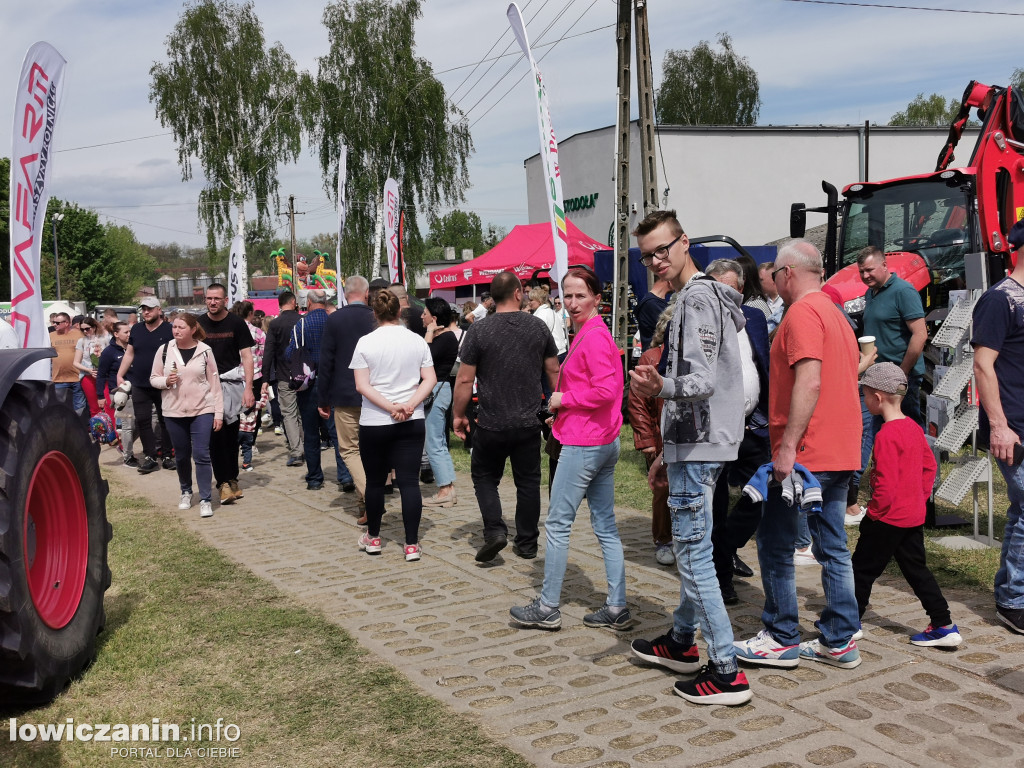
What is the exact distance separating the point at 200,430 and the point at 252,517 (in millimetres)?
967

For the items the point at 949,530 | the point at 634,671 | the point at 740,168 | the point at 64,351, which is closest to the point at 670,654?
the point at 634,671

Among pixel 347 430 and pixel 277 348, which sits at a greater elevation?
pixel 277 348

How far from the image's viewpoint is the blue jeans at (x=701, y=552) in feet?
12.4

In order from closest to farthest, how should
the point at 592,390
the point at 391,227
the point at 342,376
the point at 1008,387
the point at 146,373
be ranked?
the point at 1008,387
the point at 592,390
the point at 342,376
the point at 146,373
the point at 391,227

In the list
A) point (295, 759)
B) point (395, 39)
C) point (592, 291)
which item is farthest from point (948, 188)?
point (395, 39)

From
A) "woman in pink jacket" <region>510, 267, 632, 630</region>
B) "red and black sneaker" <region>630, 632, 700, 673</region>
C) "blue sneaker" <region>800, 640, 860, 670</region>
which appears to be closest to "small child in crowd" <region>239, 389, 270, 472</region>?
"woman in pink jacket" <region>510, 267, 632, 630</region>

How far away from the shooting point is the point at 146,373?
10750mm

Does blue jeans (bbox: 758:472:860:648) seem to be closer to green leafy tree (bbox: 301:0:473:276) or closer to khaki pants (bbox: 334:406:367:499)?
khaki pants (bbox: 334:406:367:499)

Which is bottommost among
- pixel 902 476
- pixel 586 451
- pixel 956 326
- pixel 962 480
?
pixel 962 480

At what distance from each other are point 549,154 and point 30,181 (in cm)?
621

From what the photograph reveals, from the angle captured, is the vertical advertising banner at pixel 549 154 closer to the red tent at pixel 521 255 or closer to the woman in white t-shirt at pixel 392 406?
the woman in white t-shirt at pixel 392 406

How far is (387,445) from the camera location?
21.2 ft

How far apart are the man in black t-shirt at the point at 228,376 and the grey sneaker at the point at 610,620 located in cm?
528

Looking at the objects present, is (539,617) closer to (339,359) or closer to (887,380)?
(887,380)
